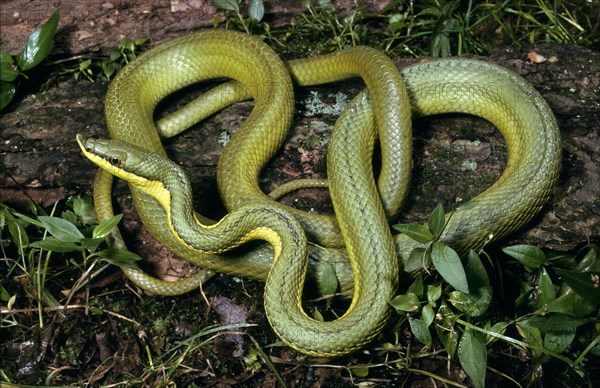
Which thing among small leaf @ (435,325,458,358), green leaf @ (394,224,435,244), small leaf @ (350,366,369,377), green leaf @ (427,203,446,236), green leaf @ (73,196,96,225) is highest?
green leaf @ (427,203,446,236)

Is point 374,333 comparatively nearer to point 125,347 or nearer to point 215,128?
point 125,347

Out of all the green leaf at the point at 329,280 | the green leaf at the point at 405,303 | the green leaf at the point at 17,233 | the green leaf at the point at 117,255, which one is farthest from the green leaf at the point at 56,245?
the green leaf at the point at 405,303

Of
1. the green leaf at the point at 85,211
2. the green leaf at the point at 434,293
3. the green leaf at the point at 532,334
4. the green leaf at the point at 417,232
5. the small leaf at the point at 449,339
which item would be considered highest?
the green leaf at the point at 417,232

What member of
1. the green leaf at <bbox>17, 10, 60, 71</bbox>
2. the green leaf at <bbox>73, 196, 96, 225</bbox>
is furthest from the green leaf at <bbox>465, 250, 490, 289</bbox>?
the green leaf at <bbox>17, 10, 60, 71</bbox>

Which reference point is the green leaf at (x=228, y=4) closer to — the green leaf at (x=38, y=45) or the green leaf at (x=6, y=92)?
the green leaf at (x=38, y=45)

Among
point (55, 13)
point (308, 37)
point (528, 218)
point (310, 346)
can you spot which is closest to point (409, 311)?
point (310, 346)

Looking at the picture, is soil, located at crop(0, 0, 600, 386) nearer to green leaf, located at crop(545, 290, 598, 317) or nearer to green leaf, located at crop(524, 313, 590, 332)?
green leaf, located at crop(524, 313, 590, 332)

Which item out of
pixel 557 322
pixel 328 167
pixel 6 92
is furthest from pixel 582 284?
pixel 6 92
